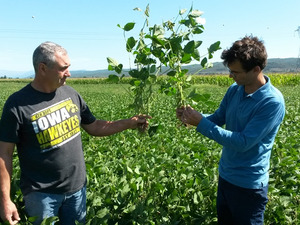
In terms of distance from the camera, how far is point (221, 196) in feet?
8.07

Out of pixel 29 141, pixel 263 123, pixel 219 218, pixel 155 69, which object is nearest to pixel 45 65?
pixel 29 141

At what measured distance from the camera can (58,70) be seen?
2.04 meters

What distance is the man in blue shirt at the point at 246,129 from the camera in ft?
6.53

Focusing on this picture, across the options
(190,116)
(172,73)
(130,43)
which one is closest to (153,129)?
(190,116)

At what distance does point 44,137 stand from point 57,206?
58cm

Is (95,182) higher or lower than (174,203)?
higher

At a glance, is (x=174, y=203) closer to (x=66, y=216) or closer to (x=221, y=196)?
(x=221, y=196)

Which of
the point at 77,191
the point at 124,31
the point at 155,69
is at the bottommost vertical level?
the point at 77,191

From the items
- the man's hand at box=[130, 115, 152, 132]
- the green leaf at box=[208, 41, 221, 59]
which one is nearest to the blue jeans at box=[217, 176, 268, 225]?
the man's hand at box=[130, 115, 152, 132]

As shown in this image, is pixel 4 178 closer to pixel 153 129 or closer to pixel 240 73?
pixel 153 129

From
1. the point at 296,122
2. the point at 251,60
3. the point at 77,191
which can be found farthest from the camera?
the point at 296,122

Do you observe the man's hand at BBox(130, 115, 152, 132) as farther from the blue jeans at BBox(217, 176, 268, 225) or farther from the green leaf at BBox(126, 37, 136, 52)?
the blue jeans at BBox(217, 176, 268, 225)

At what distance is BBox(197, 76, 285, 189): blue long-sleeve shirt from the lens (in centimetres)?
199

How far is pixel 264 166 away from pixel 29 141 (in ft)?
5.93
